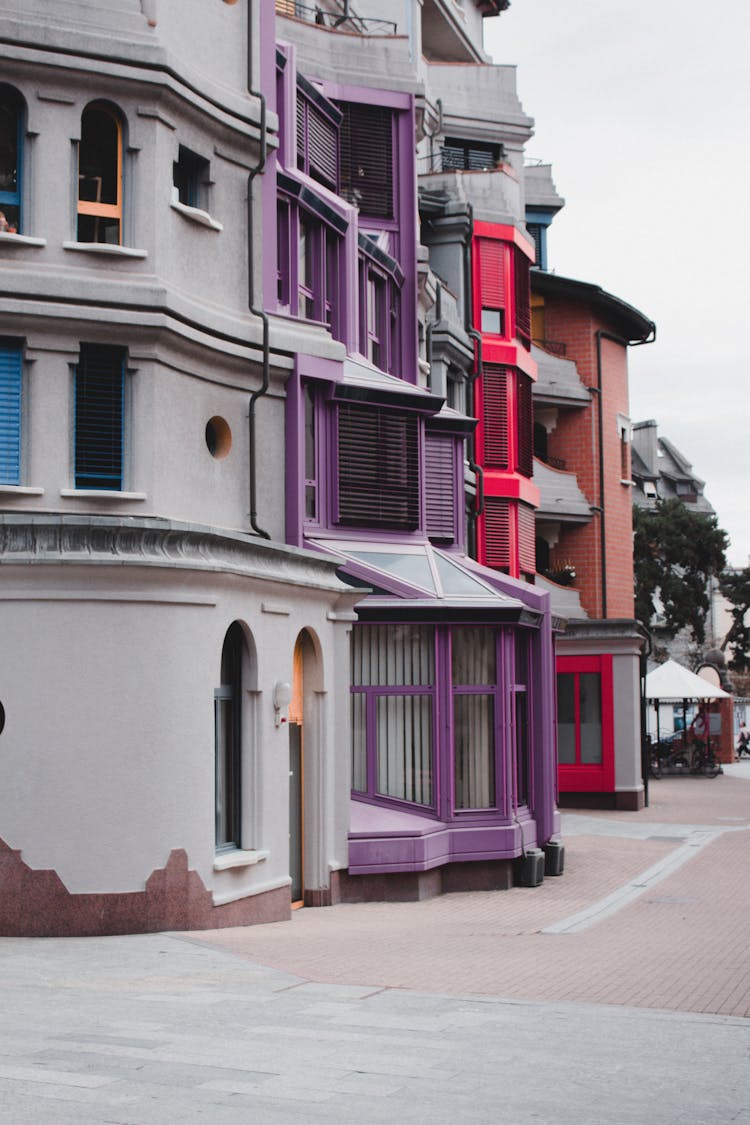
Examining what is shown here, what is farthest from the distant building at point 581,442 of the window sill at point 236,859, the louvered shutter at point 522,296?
the window sill at point 236,859

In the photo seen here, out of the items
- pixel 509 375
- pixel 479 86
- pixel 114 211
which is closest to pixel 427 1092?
pixel 114 211

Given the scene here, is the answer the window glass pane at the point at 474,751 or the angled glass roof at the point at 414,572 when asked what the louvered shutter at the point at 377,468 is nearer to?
the angled glass roof at the point at 414,572

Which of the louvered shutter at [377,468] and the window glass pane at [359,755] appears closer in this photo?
the window glass pane at [359,755]

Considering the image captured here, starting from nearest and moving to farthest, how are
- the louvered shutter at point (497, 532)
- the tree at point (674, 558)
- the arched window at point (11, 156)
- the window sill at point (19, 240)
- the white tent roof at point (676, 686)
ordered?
the window sill at point (19, 240)
the arched window at point (11, 156)
the louvered shutter at point (497, 532)
the white tent roof at point (676, 686)
the tree at point (674, 558)

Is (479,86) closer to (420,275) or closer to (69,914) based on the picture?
(420,275)

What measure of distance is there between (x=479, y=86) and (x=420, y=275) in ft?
40.4

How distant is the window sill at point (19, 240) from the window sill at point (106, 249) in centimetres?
30

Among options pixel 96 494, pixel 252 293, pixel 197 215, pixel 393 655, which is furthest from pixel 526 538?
pixel 96 494

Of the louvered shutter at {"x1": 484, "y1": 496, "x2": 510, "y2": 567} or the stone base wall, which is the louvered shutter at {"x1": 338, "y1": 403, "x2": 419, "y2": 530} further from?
the louvered shutter at {"x1": 484, "y1": 496, "x2": 510, "y2": 567}

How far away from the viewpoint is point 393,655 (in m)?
20.8

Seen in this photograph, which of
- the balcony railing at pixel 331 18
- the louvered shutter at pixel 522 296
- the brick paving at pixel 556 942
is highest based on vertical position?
the balcony railing at pixel 331 18

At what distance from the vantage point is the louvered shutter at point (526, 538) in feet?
123

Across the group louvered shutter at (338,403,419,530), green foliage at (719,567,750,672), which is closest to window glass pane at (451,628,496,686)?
louvered shutter at (338,403,419,530)

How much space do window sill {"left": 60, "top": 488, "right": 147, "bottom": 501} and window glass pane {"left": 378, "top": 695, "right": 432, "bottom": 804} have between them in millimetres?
5050
